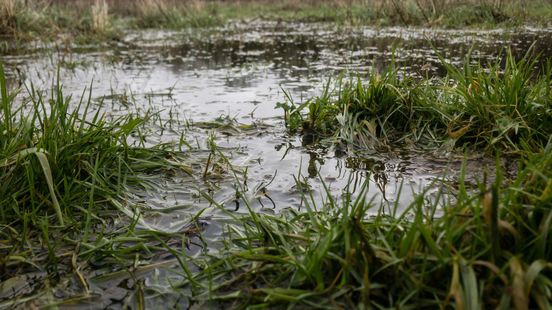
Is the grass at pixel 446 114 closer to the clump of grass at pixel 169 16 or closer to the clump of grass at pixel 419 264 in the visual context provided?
the clump of grass at pixel 419 264

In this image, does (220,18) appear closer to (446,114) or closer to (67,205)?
(446,114)

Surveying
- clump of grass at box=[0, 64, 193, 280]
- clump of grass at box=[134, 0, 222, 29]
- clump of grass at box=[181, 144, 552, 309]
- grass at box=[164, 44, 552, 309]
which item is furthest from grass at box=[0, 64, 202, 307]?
clump of grass at box=[134, 0, 222, 29]

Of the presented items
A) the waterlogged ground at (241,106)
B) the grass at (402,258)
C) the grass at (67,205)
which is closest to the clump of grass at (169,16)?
the waterlogged ground at (241,106)

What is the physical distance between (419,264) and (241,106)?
358cm

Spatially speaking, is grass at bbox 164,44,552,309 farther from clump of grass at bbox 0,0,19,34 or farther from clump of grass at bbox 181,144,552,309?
clump of grass at bbox 0,0,19,34

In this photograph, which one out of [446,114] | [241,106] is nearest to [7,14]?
[241,106]

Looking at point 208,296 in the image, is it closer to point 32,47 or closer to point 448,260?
point 448,260

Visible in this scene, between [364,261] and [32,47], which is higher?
[32,47]

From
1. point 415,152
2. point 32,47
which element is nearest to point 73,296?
point 415,152

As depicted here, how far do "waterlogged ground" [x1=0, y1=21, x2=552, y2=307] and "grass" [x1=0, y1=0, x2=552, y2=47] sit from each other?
2.88 feet

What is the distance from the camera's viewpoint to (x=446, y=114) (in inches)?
129

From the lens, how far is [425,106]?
3.46 metres

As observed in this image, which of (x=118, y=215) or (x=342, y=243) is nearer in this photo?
(x=342, y=243)

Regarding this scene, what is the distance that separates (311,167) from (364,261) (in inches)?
55.8
